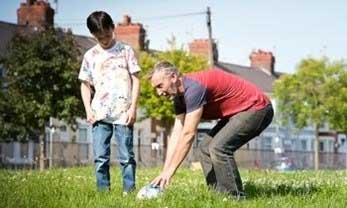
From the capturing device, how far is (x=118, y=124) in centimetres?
762

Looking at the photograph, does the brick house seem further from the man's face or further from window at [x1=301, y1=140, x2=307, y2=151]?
the man's face

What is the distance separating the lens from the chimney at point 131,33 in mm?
52450

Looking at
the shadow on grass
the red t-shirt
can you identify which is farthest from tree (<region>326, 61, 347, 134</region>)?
the red t-shirt

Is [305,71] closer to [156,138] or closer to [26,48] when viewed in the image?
[156,138]

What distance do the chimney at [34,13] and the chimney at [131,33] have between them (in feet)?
26.4

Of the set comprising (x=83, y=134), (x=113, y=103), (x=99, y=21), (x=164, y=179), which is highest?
(x=99, y=21)

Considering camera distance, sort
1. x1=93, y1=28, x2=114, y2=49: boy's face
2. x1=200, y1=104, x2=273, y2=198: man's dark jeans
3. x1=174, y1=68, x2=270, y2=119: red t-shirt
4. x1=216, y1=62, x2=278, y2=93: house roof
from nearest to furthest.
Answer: x1=174, y1=68, x2=270, y2=119: red t-shirt < x1=200, y1=104, x2=273, y2=198: man's dark jeans < x1=93, y1=28, x2=114, y2=49: boy's face < x1=216, y1=62, x2=278, y2=93: house roof

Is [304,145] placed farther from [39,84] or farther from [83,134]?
[39,84]

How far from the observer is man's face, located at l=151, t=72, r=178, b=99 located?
6.40 metres

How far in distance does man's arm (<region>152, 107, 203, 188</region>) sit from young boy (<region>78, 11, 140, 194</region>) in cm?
116

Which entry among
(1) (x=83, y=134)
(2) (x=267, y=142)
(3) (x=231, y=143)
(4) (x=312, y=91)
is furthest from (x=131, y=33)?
(3) (x=231, y=143)

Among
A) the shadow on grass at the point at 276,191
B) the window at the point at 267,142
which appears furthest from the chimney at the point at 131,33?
the shadow on grass at the point at 276,191

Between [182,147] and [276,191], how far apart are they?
5.62ft

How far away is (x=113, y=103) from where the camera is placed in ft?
25.0
